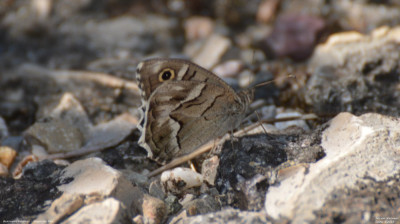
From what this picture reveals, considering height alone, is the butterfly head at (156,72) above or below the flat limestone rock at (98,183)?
above

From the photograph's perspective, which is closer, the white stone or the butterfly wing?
the white stone

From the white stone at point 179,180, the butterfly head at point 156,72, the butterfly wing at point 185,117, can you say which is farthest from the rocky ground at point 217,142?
the butterfly head at point 156,72

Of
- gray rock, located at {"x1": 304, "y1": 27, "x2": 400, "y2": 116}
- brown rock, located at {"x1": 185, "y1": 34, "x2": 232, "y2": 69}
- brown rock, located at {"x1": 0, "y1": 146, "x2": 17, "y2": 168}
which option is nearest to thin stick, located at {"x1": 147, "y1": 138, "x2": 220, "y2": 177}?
gray rock, located at {"x1": 304, "y1": 27, "x2": 400, "y2": 116}

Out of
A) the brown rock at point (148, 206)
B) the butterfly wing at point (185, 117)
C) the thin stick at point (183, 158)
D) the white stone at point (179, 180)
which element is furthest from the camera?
the thin stick at point (183, 158)

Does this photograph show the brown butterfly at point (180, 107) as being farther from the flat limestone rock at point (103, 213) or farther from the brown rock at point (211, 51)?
the brown rock at point (211, 51)

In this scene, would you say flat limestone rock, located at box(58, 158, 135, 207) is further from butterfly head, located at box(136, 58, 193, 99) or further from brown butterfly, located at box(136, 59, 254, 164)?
butterfly head, located at box(136, 58, 193, 99)

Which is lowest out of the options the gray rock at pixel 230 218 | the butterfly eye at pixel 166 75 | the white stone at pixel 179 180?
the white stone at pixel 179 180

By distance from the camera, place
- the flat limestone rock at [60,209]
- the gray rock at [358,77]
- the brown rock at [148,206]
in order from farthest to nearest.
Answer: the gray rock at [358,77], the brown rock at [148,206], the flat limestone rock at [60,209]
